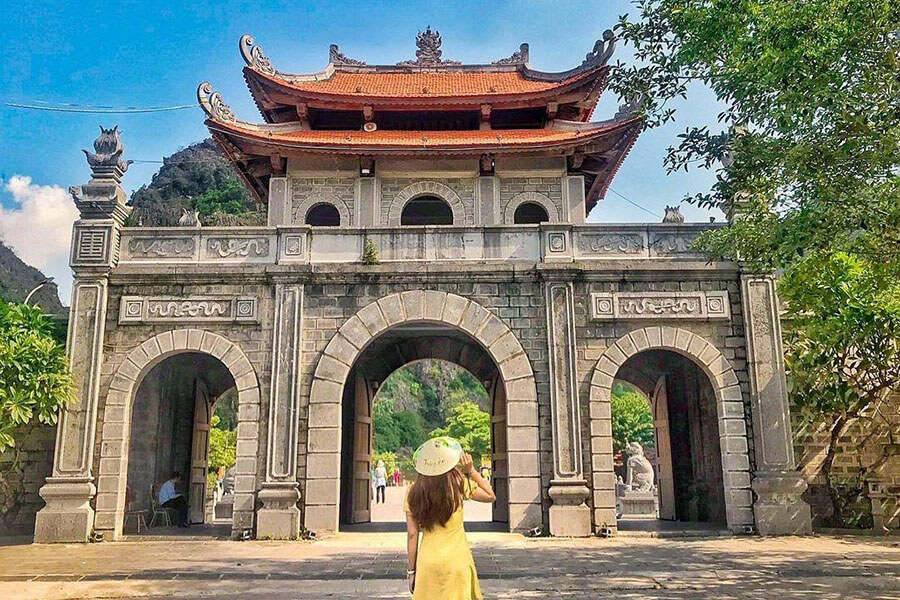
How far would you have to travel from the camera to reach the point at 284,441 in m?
11.2

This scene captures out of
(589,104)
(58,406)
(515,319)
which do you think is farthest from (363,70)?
(58,406)

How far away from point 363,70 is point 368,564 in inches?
531

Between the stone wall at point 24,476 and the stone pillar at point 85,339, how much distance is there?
1.81 feet

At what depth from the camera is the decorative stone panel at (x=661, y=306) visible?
11680 millimetres

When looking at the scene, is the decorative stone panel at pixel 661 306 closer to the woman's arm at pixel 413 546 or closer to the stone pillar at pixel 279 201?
the stone pillar at pixel 279 201

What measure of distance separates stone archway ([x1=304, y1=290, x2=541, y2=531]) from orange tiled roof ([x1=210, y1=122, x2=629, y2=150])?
4.28 m

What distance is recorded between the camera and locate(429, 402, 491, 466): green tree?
4281 cm

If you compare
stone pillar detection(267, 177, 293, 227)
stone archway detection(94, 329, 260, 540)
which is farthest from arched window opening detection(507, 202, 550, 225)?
stone archway detection(94, 329, 260, 540)

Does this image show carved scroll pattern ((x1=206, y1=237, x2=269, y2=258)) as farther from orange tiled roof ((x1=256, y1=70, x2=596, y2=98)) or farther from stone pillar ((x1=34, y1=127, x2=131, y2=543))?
orange tiled roof ((x1=256, y1=70, x2=596, y2=98))

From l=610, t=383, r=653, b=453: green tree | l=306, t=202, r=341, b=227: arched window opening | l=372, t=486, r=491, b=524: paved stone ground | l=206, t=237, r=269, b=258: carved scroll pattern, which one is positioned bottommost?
l=372, t=486, r=491, b=524: paved stone ground

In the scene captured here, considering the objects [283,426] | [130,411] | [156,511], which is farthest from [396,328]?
[156,511]

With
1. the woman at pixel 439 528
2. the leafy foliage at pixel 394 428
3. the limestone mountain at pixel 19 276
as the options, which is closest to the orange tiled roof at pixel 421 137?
the woman at pixel 439 528

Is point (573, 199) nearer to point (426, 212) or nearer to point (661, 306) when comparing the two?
point (426, 212)

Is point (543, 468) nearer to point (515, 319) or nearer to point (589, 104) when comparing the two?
point (515, 319)
